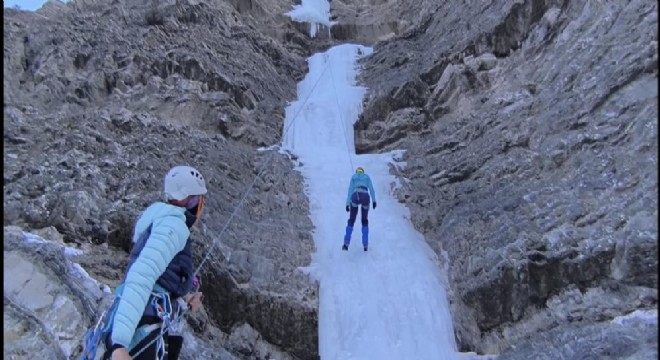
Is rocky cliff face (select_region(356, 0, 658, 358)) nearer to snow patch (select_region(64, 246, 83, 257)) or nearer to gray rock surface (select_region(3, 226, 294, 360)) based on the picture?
gray rock surface (select_region(3, 226, 294, 360))

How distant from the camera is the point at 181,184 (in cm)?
352

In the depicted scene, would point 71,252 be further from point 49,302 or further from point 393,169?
point 393,169

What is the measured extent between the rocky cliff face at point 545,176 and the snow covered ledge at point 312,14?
46.6ft

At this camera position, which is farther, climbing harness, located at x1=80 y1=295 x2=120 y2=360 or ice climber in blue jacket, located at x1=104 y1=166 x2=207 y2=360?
climbing harness, located at x1=80 y1=295 x2=120 y2=360

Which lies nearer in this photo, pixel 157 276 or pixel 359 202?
pixel 157 276

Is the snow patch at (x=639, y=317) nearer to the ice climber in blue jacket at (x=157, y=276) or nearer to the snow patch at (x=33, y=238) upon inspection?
the ice climber in blue jacket at (x=157, y=276)

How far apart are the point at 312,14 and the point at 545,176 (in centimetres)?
2188

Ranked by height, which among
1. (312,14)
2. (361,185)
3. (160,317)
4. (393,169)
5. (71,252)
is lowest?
(160,317)

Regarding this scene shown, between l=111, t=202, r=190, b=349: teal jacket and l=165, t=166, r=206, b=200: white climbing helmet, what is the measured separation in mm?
110

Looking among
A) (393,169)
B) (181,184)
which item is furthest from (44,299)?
(393,169)

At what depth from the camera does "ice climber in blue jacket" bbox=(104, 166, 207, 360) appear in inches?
114

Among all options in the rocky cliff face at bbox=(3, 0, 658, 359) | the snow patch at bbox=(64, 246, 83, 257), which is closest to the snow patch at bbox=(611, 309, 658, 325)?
the rocky cliff face at bbox=(3, 0, 658, 359)

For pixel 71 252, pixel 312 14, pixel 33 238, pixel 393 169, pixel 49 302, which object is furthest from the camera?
pixel 312 14

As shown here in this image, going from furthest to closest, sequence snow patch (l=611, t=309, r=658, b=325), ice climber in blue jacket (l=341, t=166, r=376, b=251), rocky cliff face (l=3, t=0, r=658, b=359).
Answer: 1. ice climber in blue jacket (l=341, t=166, r=376, b=251)
2. rocky cliff face (l=3, t=0, r=658, b=359)
3. snow patch (l=611, t=309, r=658, b=325)
